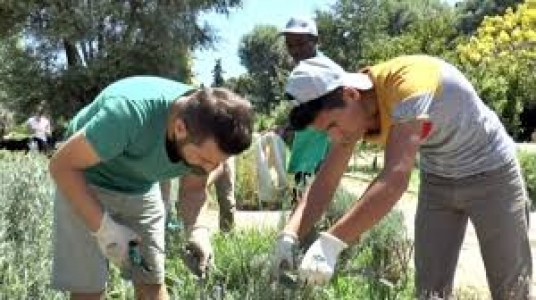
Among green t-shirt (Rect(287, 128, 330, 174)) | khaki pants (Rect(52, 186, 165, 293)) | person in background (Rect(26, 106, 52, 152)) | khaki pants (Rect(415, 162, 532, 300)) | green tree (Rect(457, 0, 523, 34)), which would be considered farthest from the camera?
green tree (Rect(457, 0, 523, 34))

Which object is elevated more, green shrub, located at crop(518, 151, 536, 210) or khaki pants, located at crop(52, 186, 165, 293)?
khaki pants, located at crop(52, 186, 165, 293)

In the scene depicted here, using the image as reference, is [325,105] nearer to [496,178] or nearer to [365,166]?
[496,178]

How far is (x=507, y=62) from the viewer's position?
21.3 m

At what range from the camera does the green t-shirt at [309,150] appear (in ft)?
20.0

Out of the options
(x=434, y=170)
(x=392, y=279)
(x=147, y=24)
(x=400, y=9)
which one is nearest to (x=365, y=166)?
(x=147, y=24)

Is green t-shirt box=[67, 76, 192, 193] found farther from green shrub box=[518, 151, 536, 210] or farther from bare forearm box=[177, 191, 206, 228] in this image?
green shrub box=[518, 151, 536, 210]

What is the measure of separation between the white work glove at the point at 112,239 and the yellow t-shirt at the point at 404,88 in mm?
914

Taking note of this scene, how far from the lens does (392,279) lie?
492 cm

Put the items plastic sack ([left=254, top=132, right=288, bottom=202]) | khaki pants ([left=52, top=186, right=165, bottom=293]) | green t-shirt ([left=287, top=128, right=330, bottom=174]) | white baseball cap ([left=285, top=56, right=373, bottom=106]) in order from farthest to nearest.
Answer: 1. plastic sack ([left=254, top=132, right=288, bottom=202])
2. green t-shirt ([left=287, top=128, right=330, bottom=174])
3. khaki pants ([left=52, top=186, right=165, bottom=293])
4. white baseball cap ([left=285, top=56, right=373, bottom=106])

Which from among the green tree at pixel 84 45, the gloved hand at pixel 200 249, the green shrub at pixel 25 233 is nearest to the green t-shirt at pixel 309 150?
the green shrub at pixel 25 233

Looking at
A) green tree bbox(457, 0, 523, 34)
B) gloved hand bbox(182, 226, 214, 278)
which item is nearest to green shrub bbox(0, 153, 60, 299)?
gloved hand bbox(182, 226, 214, 278)

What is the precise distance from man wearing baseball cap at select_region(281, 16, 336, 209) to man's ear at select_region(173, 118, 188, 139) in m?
2.45

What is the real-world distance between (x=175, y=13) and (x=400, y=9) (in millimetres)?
56902

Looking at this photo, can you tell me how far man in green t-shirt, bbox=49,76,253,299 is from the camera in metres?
2.95
